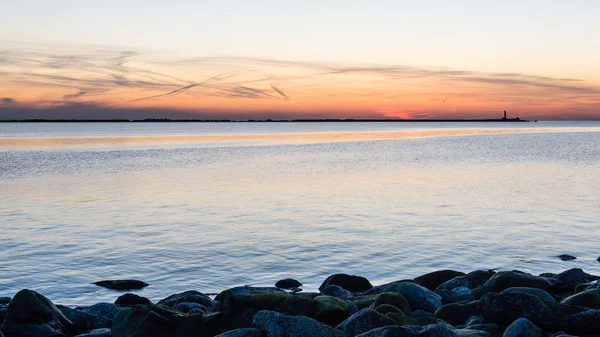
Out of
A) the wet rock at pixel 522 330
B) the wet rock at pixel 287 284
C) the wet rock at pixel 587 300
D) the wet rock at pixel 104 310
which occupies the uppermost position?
the wet rock at pixel 522 330

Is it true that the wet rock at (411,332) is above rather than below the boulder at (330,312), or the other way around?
above

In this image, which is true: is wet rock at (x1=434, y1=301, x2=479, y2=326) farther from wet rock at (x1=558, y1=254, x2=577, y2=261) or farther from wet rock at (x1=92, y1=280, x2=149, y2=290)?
wet rock at (x1=558, y1=254, x2=577, y2=261)

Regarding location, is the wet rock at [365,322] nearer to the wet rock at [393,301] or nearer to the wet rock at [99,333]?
the wet rock at [393,301]

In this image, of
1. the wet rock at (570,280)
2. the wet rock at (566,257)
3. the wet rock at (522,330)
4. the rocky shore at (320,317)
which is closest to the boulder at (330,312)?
the rocky shore at (320,317)

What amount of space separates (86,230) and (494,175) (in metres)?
30.4

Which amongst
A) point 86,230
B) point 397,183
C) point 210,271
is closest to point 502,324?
point 210,271

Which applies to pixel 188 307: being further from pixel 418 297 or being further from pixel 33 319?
pixel 418 297

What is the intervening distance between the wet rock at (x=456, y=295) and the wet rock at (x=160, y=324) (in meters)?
4.40

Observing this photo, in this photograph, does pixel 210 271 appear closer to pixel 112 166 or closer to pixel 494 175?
pixel 494 175

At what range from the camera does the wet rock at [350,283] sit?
516 inches

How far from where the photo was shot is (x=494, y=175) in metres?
43.4

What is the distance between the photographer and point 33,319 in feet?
30.5

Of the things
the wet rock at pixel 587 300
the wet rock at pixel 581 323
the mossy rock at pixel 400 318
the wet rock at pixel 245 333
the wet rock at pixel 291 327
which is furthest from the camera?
the wet rock at pixel 587 300

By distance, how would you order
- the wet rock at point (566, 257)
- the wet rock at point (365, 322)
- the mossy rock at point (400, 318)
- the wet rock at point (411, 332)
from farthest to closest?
the wet rock at point (566, 257)
the mossy rock at point (400, 318)
the wet rock at point (365, 322)
the wet rock at point (411, 332)
